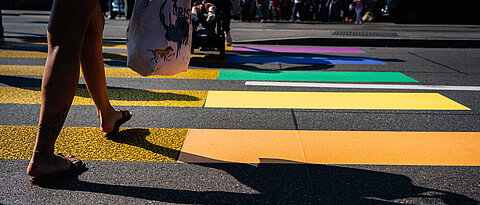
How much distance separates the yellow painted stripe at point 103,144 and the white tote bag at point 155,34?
2.08ft

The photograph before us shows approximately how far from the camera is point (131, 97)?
429cm

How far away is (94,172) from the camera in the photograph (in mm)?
2389

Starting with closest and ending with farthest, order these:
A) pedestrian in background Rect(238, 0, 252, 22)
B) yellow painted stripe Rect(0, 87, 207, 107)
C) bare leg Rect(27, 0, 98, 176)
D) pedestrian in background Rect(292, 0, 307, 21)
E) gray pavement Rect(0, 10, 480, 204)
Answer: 1. bare leg Rect(27, 0, 98, 176)
2. gray pavement Rect(0, 10, 480, 204)
3. yellow painted stripe Rect(0, 87, 207, 107)
4. pedestrian in background Rect(238, 0, 252, 22)
5. pedestrian in background Rect(292, 0, 307, 21)

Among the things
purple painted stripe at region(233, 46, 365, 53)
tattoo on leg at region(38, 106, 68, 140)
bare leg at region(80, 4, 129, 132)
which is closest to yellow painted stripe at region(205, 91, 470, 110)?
bare leg at region(80, 4, 129, 132)

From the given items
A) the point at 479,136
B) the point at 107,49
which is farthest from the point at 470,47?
the point at 107,49

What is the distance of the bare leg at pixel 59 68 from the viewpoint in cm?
200

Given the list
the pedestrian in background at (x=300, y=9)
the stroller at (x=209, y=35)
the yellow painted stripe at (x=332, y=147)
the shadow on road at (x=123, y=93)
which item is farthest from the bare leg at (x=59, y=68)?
the pedestrian in background at (x=300, y=9)

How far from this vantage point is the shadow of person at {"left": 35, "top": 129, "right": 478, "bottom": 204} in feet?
6.92

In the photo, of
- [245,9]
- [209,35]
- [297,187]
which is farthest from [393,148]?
[245,9]

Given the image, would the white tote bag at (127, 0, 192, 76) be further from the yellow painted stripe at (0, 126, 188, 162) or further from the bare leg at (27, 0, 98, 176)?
the yellow painted stripe at (0, 126, 188, 162)

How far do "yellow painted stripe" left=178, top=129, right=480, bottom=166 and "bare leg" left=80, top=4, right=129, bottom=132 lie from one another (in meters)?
0.65

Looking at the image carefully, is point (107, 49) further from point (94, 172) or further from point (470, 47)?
point (470, 47)

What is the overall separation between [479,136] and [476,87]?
2.18 m

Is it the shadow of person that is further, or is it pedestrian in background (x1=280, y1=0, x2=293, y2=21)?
pedestrian in background (x1=280, y1=0, x2=293, y2=21)
